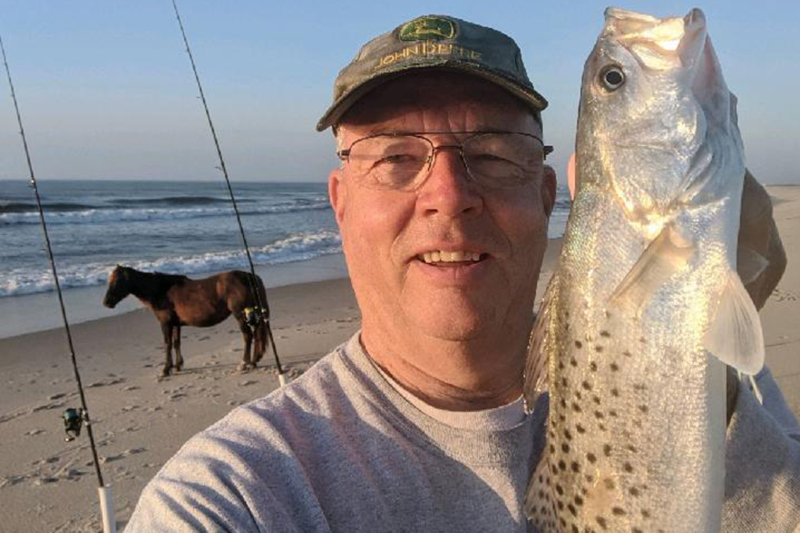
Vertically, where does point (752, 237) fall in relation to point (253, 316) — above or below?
above

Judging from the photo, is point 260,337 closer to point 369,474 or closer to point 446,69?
point 446,69

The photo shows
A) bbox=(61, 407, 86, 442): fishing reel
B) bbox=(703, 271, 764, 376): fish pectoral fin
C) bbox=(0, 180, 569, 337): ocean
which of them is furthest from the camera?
bbox=(0, 180, 569, 337): ocean

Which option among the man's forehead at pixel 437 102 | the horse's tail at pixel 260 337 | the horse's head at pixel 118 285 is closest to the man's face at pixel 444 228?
the man's forehead at pixel 437 102

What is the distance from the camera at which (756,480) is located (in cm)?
225

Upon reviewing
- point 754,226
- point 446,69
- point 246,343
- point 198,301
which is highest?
point 446,69

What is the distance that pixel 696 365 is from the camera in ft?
6.24

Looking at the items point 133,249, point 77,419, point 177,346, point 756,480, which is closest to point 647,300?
point 756,480

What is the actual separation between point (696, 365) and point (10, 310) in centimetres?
1521

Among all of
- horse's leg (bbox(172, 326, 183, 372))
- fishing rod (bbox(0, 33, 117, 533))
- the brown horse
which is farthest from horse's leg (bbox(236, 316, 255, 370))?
fishing rod (bbox(0, 33, 117, 533))

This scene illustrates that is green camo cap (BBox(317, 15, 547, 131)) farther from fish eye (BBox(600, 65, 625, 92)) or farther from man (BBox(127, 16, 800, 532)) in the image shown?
fish eye (BBox(600, 65, 625, 92))

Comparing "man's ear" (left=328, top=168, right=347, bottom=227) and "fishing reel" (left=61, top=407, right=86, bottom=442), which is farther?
"fishing reel" (left=61, top=407, right=86, bottom=442)

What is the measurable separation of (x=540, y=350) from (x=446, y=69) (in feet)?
3.51

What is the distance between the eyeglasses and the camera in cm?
266

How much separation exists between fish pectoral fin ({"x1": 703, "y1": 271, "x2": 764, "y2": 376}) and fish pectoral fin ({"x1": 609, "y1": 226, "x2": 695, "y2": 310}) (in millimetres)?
156
